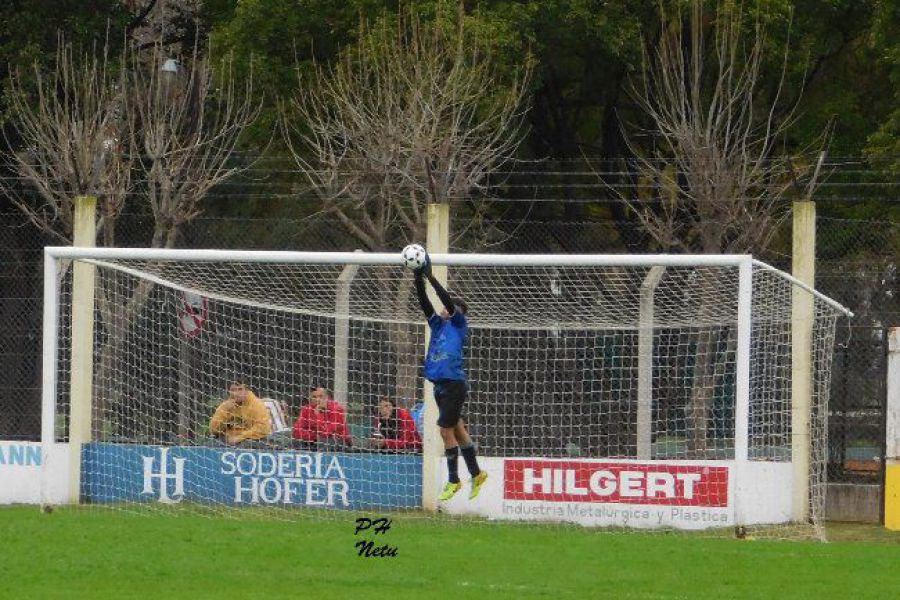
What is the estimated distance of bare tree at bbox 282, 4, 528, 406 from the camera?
72.8 ft

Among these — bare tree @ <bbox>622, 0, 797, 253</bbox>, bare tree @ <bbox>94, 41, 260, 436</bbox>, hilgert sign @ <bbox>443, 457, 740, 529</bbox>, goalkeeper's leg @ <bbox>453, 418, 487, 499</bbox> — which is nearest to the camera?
goalkeeper's leg @ <bbox>453, 418, 487, 499</bbox>

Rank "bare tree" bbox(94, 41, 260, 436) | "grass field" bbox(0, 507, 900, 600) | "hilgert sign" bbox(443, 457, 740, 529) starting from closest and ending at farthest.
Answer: "grass field" bbox(0, 507, 900, 600)
"hilgert sign" bbox(443, 457, 740, 529)
"bare tree" bbox(94, 41, 260, 436)

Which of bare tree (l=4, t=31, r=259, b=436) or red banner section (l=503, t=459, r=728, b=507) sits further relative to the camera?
bare tree (l=4, t=31, r=259, b=436)

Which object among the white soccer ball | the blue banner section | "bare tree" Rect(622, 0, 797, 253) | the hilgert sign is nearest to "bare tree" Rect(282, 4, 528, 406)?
"bare tree" Rect(622, 0, 797, 253)

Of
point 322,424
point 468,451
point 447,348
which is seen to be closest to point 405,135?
point 322,424

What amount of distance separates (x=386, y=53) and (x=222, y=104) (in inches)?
220

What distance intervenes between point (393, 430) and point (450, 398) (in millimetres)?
3787

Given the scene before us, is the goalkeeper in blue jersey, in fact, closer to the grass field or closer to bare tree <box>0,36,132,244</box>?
the grass field

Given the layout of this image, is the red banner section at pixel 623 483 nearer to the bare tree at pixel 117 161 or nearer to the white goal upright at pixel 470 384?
the white goal upright at pixel 470 384

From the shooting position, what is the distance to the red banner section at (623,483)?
17.7 metres

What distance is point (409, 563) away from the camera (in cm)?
1395

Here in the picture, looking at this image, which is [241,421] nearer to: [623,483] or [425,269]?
[623,483]

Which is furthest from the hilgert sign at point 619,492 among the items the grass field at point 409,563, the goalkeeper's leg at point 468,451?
the goalkeeper's leg at point 468,451

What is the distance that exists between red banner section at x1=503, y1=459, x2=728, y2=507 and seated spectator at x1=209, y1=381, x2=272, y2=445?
3.07m
